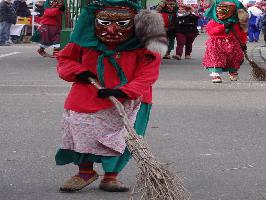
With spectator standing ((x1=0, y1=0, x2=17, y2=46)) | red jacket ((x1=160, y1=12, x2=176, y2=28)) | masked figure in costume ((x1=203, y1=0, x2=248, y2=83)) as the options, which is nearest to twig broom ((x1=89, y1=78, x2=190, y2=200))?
masked figure in costume ((x1=203, y1=0, x2=248, y2=83))

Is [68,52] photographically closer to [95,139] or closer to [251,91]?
[95,139]

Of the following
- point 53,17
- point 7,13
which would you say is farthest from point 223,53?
point 7,13

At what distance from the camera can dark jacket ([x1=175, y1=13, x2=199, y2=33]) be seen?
2164 cm

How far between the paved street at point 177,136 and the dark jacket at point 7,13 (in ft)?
39.3

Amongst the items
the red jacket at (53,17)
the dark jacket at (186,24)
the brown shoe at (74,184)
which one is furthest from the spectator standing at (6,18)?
the brown shoe at (74,184)

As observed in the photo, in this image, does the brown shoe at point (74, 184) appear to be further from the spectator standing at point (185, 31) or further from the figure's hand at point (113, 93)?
the spectator standing at point (185, 31)

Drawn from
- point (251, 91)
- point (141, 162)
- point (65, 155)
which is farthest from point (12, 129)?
point (251, 91)

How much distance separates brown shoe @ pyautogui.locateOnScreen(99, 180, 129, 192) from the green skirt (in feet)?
0.27

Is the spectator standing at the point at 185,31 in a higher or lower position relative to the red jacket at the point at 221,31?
lower

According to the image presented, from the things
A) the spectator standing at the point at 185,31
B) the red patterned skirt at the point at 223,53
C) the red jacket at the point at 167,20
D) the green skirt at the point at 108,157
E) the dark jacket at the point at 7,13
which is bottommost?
the dark jacket at the point at 7,13

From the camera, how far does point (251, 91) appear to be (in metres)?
13.7

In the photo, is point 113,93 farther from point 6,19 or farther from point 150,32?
point 6,19

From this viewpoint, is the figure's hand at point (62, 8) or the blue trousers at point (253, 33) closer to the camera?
the figure's hand at point (62, 8)

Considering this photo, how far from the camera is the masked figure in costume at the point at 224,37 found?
14.5 metres
